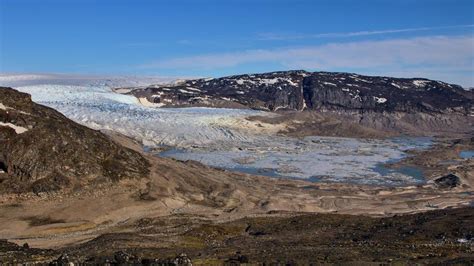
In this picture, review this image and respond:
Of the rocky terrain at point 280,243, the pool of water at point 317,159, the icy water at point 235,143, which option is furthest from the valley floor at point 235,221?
the icy water at point 235,143

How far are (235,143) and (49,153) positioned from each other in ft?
233

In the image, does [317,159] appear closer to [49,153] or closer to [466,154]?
[466,154]

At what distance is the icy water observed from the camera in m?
93.3

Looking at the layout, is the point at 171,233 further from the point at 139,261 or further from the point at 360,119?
the point at 360,119

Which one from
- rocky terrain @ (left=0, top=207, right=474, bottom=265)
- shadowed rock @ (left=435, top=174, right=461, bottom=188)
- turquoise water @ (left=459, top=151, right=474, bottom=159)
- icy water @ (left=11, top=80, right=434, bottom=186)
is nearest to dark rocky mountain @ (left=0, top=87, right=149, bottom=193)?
rocky terrain @ (left=0, top=207, right=474, bottom=265)

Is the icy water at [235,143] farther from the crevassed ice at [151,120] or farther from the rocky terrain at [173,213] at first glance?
the rocky terrain at [173,213]

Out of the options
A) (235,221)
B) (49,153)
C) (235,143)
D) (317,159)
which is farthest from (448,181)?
(49,153)

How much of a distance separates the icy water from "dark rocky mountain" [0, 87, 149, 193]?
3671 centimetres

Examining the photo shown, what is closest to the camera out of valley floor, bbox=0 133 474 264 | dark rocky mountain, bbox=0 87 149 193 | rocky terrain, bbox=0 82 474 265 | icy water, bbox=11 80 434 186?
rocky terrain, bbox=0 82 474 265

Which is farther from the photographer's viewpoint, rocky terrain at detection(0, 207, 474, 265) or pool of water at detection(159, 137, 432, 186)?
pool of water at detection(159, 137, 432, 186)

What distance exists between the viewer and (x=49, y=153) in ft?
Answer: 170

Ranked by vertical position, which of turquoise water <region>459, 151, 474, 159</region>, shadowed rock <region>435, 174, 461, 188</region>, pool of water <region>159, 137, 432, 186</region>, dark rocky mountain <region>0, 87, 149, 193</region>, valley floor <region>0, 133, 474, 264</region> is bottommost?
turquoise water <region>459, 151, 474, 159</region>

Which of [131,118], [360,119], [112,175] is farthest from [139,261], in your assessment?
[360,119]

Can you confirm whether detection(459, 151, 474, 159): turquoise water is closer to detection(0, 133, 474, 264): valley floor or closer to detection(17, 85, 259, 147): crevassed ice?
detection(17, 85, 259, 147): crevassed ice
